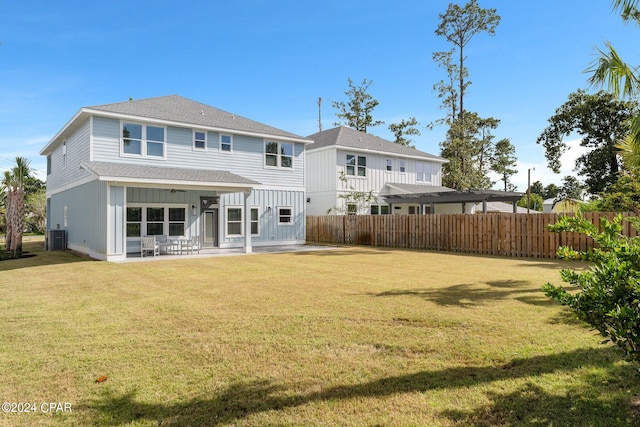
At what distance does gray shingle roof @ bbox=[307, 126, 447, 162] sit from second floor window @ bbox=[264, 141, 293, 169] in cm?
497

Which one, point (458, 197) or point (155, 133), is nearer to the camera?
point (155, 133)

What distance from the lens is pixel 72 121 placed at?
17.2 metres

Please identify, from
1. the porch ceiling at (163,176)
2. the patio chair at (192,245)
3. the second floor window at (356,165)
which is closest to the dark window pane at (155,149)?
the porch ceiling at (163,176)

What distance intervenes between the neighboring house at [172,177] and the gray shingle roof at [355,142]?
16.7ft

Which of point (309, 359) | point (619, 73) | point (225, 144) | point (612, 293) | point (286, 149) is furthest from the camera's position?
point (286, 149)

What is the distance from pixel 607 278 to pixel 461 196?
67.5ft

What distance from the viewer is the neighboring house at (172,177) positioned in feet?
50.8

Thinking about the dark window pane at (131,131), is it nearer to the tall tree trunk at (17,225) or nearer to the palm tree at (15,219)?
the palm tree at (15,219)

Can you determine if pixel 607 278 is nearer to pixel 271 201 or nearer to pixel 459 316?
pixel 459 316

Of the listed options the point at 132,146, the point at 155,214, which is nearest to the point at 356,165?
the point at 155,214

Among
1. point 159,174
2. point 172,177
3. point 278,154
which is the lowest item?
point 172,177

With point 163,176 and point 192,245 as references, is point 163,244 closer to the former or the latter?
point 192,245

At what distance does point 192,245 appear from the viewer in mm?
16859

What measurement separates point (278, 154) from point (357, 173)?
7.52m
